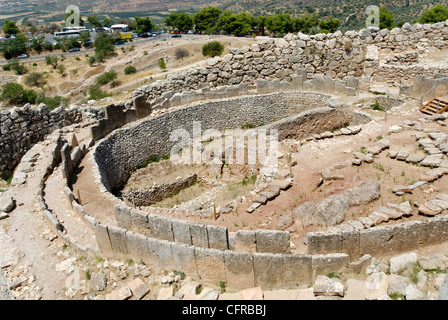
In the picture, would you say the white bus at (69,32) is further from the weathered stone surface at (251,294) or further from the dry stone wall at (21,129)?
the weathered stone surface at (251,294)

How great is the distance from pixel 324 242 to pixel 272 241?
1.11m

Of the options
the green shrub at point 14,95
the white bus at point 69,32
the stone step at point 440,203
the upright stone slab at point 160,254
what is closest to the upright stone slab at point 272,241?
the upright stone slab at point 160,254

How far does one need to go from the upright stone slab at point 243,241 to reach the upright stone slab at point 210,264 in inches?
28.7

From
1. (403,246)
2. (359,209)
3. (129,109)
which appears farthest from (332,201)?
(129,109)

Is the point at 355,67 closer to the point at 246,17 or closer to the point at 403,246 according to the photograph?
the point at 403,246

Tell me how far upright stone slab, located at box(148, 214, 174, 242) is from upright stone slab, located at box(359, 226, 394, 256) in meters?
4.27

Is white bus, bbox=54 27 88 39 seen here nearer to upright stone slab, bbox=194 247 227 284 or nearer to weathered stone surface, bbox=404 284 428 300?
upright stone slab, bbox=194 247 227 284

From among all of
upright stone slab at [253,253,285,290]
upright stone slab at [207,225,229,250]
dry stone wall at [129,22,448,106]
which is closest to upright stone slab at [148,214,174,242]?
upright stone slab at [207,225,229,250]

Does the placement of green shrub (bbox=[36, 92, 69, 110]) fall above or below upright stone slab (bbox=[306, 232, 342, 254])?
below

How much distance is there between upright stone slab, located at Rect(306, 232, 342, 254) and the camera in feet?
27.1

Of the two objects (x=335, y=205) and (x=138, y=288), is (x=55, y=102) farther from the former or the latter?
(x=335, y=205)

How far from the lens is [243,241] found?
8734 mm

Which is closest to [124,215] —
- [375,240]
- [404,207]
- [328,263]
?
[328,263]

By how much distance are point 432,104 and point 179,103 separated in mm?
11811
